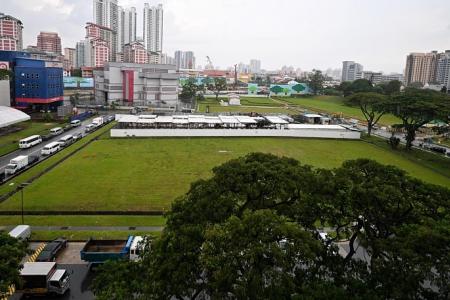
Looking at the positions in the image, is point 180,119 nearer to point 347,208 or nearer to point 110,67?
point 110,67

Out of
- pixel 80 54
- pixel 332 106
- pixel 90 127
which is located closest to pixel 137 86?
pixel 90 127

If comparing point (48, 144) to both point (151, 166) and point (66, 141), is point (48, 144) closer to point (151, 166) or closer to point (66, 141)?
point (66, 141)

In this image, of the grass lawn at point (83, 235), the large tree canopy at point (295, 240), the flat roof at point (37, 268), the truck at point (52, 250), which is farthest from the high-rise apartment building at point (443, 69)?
the flat roof at point (37, 268)

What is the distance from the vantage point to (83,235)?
1642cm

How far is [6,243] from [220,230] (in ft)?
19.3

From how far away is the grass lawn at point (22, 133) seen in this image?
105 ft

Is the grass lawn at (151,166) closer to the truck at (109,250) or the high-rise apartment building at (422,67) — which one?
the truck at (109,250)

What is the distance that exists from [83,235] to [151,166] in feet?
36.4

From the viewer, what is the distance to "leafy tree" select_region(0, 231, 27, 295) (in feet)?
29.2

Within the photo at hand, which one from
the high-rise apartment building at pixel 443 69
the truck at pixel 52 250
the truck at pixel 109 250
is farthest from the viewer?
the high-rise apartment building at pixel 443 69

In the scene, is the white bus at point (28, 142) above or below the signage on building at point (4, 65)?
below

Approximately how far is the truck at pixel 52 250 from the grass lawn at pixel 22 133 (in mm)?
18699

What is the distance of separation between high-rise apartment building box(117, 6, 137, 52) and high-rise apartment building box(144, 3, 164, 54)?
5027 mm

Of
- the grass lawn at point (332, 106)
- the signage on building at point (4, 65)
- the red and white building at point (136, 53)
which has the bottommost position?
the grass lawn at point (332, 106)
